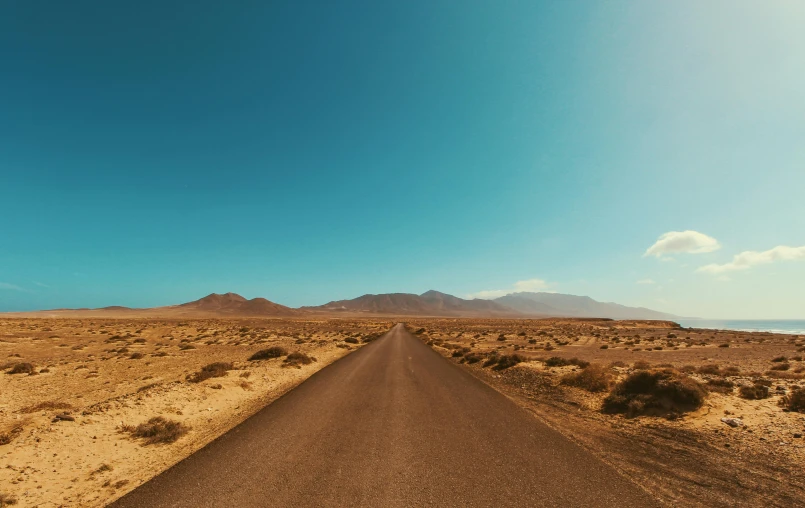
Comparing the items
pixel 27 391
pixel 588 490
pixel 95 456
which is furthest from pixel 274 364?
pixel 588 490

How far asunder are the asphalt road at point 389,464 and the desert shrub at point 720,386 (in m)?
8.53

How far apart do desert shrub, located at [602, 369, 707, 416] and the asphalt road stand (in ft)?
12.2

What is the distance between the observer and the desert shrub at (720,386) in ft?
43.7

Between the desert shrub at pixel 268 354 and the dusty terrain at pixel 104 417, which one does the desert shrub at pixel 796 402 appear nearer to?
the dusty terrain at pixel 104 417

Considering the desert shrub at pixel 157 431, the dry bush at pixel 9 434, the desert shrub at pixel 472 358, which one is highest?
the dry bush at pixel 9 434

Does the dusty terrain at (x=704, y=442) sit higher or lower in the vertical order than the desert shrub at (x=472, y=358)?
higher

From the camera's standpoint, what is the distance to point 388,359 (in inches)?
1030

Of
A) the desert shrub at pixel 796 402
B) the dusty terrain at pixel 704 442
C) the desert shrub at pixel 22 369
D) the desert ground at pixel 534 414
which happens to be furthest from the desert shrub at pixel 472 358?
the desert shrub at pixel 22 369

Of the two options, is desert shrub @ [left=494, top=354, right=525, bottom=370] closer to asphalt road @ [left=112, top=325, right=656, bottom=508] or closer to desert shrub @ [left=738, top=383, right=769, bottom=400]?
asphalt road @ [left=112, top=325, right=656, bottom=508]

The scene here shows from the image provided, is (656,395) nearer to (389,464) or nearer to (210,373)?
(389,464)

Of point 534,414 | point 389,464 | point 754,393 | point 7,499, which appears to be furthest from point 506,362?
point 7,499

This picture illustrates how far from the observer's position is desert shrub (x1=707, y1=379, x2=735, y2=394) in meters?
13.3

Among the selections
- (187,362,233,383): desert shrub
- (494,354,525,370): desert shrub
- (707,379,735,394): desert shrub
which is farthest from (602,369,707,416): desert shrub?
(187,362,233,383): desert shrub

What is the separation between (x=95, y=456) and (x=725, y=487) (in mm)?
13966
